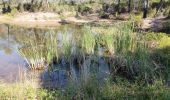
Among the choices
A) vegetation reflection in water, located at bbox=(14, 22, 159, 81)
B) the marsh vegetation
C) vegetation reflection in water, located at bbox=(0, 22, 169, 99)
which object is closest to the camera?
the marsh vegetation

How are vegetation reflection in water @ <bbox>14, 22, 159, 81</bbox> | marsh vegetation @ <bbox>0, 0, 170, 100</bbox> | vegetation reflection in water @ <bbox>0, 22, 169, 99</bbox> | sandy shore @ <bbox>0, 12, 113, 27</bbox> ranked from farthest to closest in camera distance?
1. sandy shore @ <bbox>0, 12, 113, 27</bbox>
2. vegetation reflection in water @ <bbox>14, 22, 159, 81</bbox>
3. vegetation reflection in water @ <bbox>0, 22, 169, 99</bbox>
4. marsh vegetation @ <bbox>0, 0, 170, 100</bbox>

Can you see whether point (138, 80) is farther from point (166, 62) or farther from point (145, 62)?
point (166, 62)

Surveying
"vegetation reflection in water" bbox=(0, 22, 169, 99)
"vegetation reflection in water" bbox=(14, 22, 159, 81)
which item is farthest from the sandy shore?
"vegetation reflection in water" bbox=(14, 22, 159, 81)

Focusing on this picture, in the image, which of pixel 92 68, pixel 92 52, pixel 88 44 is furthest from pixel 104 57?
pixel 92 68

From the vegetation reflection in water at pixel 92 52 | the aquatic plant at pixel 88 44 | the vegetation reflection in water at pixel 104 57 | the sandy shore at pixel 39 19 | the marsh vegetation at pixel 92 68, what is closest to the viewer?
the marsh vegetation at pixel 92 68

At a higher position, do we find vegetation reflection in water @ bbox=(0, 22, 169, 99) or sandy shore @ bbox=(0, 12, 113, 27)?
vegetation reflection in water @ bbox=(0, 22, 169, 99)

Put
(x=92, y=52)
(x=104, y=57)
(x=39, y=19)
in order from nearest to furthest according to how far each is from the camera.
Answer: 1. (x=92, y=52)
2. (x=104, y=57)
3. (x=39, y=19)

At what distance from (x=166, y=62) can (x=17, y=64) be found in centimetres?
494

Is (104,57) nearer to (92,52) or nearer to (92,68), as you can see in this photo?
(92,52)

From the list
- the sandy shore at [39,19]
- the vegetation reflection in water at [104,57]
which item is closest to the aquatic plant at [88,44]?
the vegetation reflection in water at [104,57]

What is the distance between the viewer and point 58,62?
11.1m

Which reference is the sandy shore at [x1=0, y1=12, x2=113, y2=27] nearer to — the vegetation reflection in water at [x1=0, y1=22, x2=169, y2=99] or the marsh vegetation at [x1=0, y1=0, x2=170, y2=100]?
the marsh vegetation at [x1=0, y1=0, x2=170, y2=100]

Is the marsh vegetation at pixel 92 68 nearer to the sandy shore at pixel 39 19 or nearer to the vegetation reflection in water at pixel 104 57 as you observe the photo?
the vegetation reflection in water at pixel 104 57

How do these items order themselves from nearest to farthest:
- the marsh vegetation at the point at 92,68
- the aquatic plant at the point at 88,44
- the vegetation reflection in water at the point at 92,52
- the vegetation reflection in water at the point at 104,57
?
the marsh vegetation at the point at 92,68 < the vegetation reflection in water at the point at 104,57 < the vegetation reflection in water at the point at 92,52 < the aquatic plant at the point at 88,44
